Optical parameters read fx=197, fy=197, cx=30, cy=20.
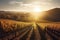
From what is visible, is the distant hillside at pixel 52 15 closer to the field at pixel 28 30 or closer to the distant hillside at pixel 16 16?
the field at pixel 28 30

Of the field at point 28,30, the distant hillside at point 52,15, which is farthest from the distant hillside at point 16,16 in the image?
the distant hillside at point 52,15

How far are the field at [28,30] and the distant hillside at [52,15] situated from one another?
14cm

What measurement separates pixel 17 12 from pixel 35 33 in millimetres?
717

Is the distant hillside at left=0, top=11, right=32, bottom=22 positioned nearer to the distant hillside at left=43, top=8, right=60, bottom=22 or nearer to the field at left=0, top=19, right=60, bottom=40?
the field at left=0, top=19, right=60, bottom=40

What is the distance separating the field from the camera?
477 centimetres

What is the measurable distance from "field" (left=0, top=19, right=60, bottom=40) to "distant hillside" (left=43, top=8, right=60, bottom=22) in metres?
0.14

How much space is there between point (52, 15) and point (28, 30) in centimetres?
74

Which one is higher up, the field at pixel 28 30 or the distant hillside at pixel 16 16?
the distant hillside at pixel 16 16

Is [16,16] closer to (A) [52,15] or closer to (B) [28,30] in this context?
(B) [28,30]

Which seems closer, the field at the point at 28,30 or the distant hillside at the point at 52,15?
the field at the point at 28,30

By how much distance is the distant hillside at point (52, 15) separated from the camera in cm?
498

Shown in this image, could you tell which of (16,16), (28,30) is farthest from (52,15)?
(16,16)

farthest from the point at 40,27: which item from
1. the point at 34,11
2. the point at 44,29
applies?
the point at 34,11

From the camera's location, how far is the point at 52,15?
16.6ft
